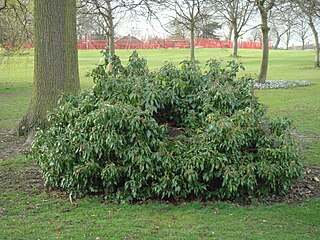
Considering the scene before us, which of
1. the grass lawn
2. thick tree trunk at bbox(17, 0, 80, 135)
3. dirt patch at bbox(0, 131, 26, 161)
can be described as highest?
thick tree trunk at bbox(17, 0, 80, 135)

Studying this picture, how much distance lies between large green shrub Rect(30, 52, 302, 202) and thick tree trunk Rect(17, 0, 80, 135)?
10.1 feet

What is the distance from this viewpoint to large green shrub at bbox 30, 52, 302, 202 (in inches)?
245

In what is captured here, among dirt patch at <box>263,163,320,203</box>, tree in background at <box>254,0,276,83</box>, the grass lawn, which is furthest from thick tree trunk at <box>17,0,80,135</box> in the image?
tree in background at <box>254,0,276,83</box>

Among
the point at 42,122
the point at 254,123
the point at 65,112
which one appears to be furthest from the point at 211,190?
the point at 42,122

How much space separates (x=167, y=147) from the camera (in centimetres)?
652

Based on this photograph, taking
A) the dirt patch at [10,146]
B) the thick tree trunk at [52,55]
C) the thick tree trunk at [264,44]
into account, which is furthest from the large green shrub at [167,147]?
the thick tree trunk at [264,44]

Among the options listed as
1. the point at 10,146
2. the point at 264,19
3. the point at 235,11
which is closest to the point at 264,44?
the point at 264,19

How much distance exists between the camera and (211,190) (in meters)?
6.46

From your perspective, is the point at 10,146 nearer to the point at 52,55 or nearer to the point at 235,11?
the point at 52,55

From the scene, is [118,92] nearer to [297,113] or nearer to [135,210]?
[135,210]

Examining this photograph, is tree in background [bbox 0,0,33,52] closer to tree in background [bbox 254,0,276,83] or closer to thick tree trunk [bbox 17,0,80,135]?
thick tree trunk [bbox 17,0,80,135]

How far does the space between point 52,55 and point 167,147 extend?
456 centimetres

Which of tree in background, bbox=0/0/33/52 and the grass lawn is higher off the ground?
tree in background, bbox=0/0/33/52

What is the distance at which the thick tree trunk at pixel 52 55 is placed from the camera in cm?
984
